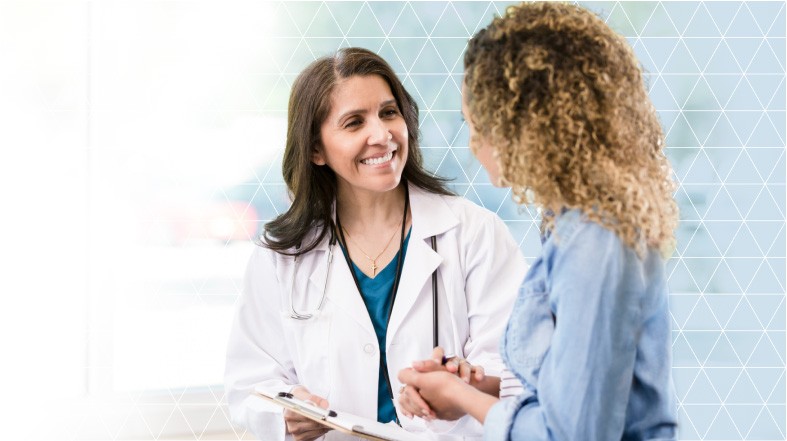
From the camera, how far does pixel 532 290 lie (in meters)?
1.23

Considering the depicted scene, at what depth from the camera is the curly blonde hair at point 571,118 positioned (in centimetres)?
115

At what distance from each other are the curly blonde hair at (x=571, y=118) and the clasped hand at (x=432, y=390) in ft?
1.09

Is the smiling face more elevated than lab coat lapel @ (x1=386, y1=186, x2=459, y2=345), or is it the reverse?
the smiling face

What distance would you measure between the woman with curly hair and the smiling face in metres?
0.69

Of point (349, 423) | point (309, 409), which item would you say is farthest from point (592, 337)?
point (309, 409)

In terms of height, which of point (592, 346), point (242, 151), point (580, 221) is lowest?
point (242, 151)

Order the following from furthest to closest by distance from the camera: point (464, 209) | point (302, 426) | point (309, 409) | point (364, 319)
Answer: point (464, 209), point (364, 319), point (302, 426), point (309, 409)

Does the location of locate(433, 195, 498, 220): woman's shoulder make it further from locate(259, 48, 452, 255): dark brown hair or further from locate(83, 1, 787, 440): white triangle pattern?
locate(83, 1, 787, 440): white triangle pattern

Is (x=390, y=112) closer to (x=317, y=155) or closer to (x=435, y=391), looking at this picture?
(x=317, y=155)

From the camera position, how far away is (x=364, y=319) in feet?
6.41

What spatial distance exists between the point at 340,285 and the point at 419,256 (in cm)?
21

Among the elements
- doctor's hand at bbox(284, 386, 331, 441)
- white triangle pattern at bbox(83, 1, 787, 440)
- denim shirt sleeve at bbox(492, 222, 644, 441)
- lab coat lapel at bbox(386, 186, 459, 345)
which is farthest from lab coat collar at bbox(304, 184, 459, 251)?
white triangle pattern at bbox(83, 1, 787, 440)

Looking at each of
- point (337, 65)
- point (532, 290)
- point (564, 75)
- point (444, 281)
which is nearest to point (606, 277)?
point (532, 290)

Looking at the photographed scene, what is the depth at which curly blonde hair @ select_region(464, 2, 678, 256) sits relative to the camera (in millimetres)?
1148
